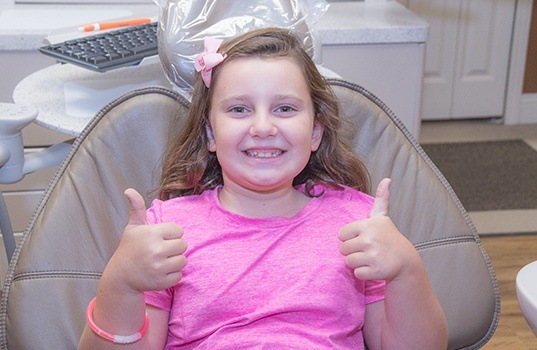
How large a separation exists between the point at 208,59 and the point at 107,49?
1.24 ft

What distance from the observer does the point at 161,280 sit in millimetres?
960

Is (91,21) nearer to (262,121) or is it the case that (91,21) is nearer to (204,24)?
(204,24)

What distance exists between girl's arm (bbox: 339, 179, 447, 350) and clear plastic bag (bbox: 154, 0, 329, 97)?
0.42 m

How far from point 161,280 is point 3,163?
0.51 meters

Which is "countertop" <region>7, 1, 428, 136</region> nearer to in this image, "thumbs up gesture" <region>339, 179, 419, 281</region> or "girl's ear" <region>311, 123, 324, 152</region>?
"girl's ear" <region>311, 123, 324, 152</region>

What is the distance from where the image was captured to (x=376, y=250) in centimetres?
99

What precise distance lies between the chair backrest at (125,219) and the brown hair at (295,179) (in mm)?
62

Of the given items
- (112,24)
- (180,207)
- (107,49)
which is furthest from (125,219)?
(112,24)

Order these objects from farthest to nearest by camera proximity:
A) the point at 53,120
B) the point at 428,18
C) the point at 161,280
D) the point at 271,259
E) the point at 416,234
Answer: the point at 428,18
the point at 53,120
the point at 416,234
the point at 271,259
the point at 161,280

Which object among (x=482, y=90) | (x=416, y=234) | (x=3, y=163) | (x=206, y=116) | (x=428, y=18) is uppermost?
(x=206, y=116)

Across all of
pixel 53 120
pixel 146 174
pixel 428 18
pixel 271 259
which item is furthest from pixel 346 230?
pixel 428 18

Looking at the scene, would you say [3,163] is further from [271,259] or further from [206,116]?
[271,259]

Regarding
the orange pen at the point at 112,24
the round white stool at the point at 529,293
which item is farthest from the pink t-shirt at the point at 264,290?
the orange pen at the point at 112,24

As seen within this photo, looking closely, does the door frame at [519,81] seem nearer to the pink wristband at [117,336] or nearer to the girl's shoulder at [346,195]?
the girl's shoulder at [346,195]
